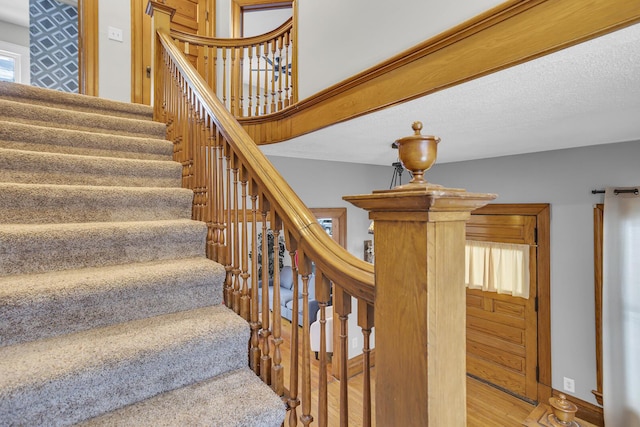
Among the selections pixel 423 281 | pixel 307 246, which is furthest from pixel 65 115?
pixel 423 281

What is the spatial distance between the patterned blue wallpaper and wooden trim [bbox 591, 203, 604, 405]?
622 cm

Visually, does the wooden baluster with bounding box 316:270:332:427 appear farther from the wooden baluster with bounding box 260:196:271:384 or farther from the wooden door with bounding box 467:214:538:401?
the wooden door with bounding box 467:214:538:401

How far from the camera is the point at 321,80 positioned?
8.04 feet

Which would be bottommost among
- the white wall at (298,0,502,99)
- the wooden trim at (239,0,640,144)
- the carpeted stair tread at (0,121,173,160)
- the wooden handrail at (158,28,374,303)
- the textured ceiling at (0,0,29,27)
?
the wooden handrail at (158,28,374,303)

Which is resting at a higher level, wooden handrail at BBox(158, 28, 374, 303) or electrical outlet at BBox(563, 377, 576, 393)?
wooden handrail at BBox(158, 28, 374, 303)

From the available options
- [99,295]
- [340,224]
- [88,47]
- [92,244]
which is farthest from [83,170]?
[340,224]

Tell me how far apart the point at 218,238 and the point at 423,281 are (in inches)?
46.5

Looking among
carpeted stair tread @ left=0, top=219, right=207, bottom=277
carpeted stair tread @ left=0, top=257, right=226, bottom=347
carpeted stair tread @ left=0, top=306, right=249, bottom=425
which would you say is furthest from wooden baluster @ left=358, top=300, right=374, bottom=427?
carpeted stair tread @ left=0, top=219, right=207, bottom=277

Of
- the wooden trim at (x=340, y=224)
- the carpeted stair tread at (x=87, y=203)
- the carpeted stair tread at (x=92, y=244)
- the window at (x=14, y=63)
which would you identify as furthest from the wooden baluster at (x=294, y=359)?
the window at (x=14, y=63)

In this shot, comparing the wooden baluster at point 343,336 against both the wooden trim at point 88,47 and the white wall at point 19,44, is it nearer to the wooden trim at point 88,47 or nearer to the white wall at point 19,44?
the wooden trim at point 88,47

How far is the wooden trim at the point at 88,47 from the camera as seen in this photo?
3.32m

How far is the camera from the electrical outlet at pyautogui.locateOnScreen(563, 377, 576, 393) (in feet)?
10.2

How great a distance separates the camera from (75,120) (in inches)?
80.7

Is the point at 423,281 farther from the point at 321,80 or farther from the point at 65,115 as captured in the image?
the point at 65,115
